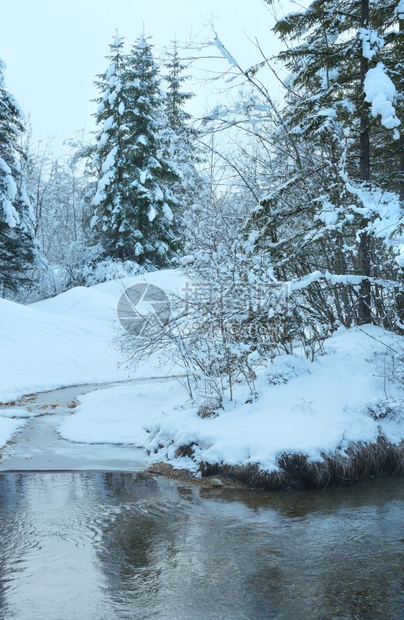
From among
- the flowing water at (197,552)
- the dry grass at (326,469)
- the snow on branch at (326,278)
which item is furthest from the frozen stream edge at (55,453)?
the snow on branch at (326,278)

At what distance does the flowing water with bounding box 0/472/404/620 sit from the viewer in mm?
4766

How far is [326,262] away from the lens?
1298cm

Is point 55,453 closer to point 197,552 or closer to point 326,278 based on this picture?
point 197,552

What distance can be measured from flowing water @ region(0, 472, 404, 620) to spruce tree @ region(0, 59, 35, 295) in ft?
59.4

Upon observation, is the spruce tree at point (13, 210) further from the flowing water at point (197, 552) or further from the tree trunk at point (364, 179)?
the flowing water at point (197, 552)

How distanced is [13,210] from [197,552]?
2003cm

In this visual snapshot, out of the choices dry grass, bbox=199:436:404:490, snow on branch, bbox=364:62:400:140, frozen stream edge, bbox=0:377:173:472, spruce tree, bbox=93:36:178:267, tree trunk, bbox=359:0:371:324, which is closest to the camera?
dry grass, bbox=199:436:404:490

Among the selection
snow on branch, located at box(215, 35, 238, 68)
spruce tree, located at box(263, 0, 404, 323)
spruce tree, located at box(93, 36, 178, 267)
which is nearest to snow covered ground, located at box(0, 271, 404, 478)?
spruce tree, located at box(263, 0, 404, 323)

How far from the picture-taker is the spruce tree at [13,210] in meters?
24.0

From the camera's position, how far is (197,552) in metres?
5.89

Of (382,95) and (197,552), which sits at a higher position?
(382,95)

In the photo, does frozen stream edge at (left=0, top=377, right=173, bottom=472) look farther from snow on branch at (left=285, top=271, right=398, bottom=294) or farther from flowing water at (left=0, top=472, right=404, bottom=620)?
snow on branch at (left=285, top=271, right=398, bottom=294)

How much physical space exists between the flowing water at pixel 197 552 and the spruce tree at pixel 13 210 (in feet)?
59.4

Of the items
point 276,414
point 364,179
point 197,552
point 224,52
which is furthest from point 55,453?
point 224,52
